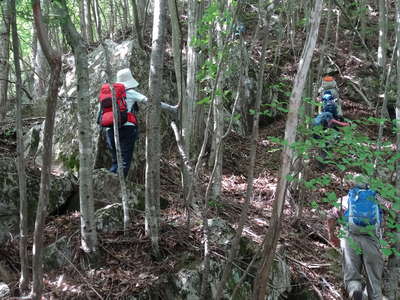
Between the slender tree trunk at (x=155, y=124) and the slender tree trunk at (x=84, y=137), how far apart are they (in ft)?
1.82

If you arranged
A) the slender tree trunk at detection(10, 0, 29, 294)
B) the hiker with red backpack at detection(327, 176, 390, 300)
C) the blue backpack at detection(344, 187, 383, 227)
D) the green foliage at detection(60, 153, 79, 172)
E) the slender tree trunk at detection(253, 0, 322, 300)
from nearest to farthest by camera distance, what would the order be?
the slender tree trunk at detection(10, 0, 29, 294) → the slender tree trunk at detection(253, 0, 322, 300) → the blue backpack at detection(344, 187, 383, 227) → the hiker with red backpack at detection(327, 176, 390, 300) → the green foliage at detection(60, 153, 79, 172)

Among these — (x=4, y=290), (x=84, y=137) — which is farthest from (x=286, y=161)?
(x=4, y=290)

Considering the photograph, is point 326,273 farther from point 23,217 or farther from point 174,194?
point 23,217

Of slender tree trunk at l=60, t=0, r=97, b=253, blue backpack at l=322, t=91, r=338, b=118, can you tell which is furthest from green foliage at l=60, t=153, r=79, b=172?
blue backpack at l=322, t=91, r=338, b=118

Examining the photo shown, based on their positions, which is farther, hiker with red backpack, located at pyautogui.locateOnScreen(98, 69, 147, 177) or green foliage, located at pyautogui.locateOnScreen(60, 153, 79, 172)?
green foliage, located at pyautogui.locateOnScreen(60, 153, 79, 172)

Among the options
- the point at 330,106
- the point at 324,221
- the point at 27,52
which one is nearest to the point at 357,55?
the point at 330,106

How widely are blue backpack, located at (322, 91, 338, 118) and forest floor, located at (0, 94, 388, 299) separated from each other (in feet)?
4.21

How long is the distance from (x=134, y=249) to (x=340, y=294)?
294cm

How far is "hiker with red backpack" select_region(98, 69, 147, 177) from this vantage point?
5.10m

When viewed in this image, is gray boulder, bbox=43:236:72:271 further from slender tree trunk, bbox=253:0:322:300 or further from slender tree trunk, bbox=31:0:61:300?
slender tree trunk, bbox=253:0:322:300

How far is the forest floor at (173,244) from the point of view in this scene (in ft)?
12.2

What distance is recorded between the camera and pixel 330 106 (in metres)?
7.98

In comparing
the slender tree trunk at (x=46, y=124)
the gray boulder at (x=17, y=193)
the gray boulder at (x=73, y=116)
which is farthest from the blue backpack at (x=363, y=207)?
the gray boulder at (x=73, y=116)

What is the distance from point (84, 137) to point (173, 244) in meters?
1.53
